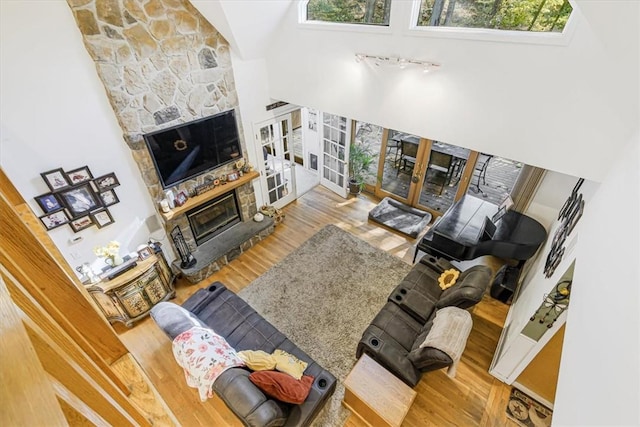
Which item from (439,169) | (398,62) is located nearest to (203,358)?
(398,62)

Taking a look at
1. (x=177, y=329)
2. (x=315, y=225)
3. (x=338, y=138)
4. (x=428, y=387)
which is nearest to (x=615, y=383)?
(x=428, y=387)

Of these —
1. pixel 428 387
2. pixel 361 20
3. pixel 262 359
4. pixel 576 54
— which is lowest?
pixel 428 387

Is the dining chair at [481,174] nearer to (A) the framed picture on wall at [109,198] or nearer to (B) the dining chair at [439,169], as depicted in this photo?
(B) the dining chair at [439,169]

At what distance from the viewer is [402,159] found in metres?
6.16

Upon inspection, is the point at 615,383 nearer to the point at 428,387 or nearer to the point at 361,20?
the point at 428,387

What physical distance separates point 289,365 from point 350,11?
153 inches

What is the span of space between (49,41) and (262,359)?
11.4ft

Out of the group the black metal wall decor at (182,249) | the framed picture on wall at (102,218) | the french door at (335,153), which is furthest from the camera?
the french door at (335,153)

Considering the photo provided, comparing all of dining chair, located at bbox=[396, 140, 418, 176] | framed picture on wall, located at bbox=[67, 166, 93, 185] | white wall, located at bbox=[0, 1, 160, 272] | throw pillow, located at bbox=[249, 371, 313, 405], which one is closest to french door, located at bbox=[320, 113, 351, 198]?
dining chair, located at bbox=[396, 140, 418, 176]

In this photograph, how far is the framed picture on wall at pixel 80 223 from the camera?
3168 mm

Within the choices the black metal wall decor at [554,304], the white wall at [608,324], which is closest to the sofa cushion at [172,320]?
the white wall at [608,324]

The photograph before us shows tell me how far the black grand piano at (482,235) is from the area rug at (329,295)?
0.89 metres

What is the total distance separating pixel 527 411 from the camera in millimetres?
2910

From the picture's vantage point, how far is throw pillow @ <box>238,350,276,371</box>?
2520 millimetres
